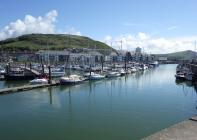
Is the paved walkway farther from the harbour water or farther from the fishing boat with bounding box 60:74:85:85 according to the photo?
the fishing boat with bounding box 60:74:85:85

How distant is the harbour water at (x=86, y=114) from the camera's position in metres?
25.0

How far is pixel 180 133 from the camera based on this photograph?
19453 millimetres

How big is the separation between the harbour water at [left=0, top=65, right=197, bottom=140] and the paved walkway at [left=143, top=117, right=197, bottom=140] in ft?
13.4

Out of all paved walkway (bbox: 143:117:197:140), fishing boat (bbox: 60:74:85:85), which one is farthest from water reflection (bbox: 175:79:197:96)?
paved walkway (bbox: 143:117:197:140)

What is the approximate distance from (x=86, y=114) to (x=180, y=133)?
14.9m

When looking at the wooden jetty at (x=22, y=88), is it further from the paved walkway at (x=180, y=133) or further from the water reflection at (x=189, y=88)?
the paved walkway at (x=180, y=133)

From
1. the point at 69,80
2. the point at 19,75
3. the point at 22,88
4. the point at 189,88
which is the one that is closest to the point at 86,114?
the point at 22,88

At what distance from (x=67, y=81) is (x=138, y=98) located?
742 inches

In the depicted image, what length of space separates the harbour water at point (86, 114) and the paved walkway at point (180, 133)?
4.10 metres

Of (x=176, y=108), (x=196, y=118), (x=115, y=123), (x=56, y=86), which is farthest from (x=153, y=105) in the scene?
(x=56, y=86)

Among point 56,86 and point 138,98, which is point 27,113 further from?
point 56,86

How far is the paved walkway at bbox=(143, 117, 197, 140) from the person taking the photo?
18.5m

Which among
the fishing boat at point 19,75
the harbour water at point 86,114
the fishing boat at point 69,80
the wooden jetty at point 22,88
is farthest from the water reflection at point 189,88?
the fishing boat at point 19,75

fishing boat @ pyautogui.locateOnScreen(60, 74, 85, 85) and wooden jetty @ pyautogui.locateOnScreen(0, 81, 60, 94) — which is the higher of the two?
fishing boat @ pyautogui.locateOnScreen(60, 74, 85, 85)
